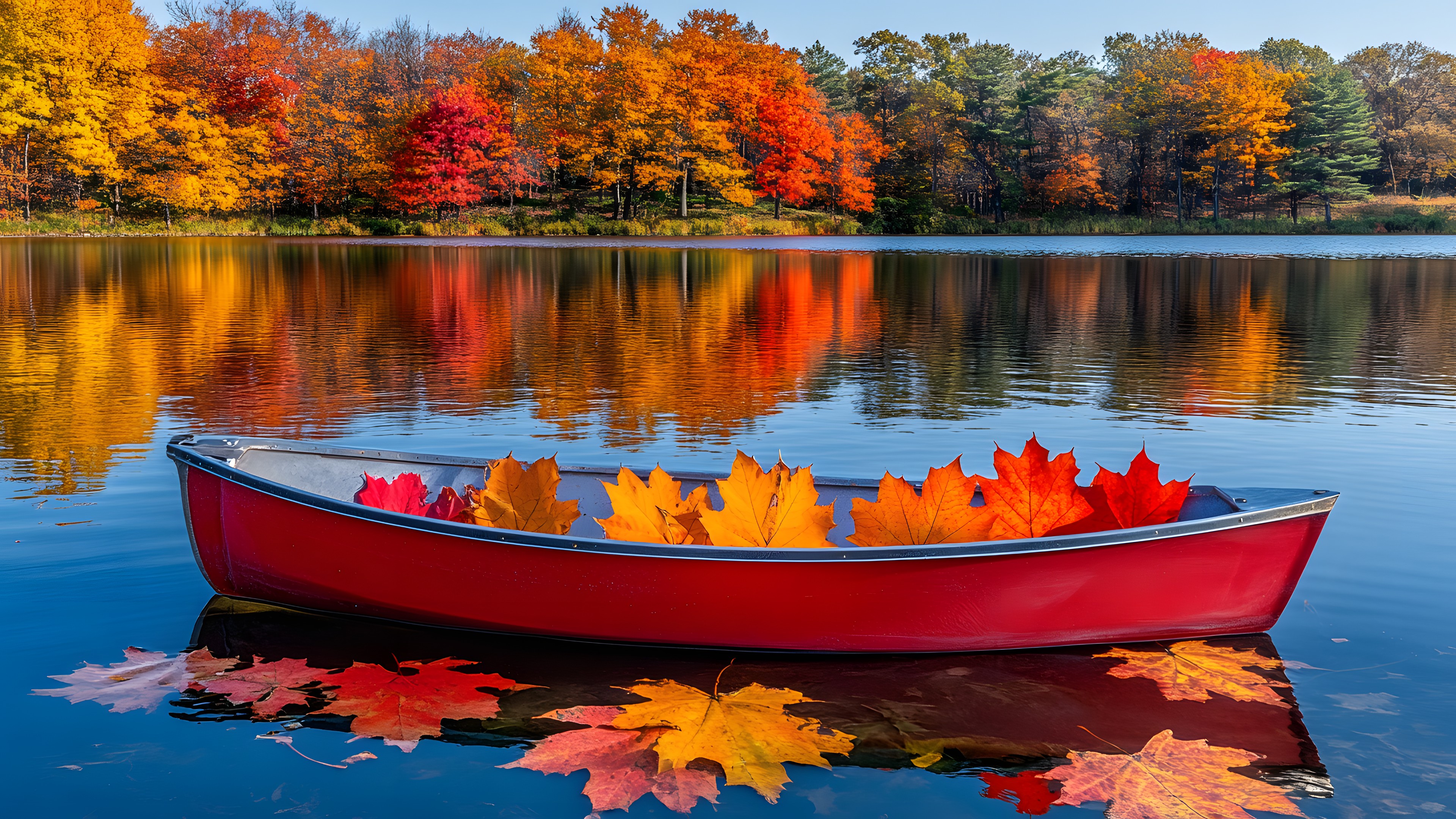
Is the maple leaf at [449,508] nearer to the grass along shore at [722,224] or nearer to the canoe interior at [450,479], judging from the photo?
the canoe interior at [450,479]

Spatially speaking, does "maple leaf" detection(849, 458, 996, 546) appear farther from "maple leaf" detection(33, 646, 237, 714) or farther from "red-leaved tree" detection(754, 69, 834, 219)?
"red-leaved tree" detection(754, 69, 834, 219)

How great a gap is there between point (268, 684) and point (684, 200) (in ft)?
199

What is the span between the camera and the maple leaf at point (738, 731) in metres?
4.52

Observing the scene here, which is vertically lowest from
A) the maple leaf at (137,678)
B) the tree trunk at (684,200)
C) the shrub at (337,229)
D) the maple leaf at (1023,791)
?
the maple leaf at (1023,791)

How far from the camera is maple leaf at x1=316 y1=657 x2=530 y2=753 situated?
4984 mm

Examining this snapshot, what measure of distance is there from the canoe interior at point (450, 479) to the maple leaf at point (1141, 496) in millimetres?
1013

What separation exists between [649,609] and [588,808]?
4.63ft

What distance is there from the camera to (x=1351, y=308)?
26531mm

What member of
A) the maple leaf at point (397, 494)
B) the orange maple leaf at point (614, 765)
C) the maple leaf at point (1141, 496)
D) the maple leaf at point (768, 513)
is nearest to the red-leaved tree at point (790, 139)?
the maple leaf at point (397, 494)

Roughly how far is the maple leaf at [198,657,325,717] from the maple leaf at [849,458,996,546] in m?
3.03

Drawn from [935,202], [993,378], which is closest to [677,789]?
[993,378]

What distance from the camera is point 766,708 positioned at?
5180mm

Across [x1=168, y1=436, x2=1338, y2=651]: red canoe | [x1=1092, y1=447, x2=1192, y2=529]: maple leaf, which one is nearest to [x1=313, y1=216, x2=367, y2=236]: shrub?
[x1=168, y1=436, x2=1338, y2=651]: red canoe

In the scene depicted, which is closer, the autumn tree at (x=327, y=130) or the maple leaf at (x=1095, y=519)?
the maple leaf at (x=1095, y=519)
